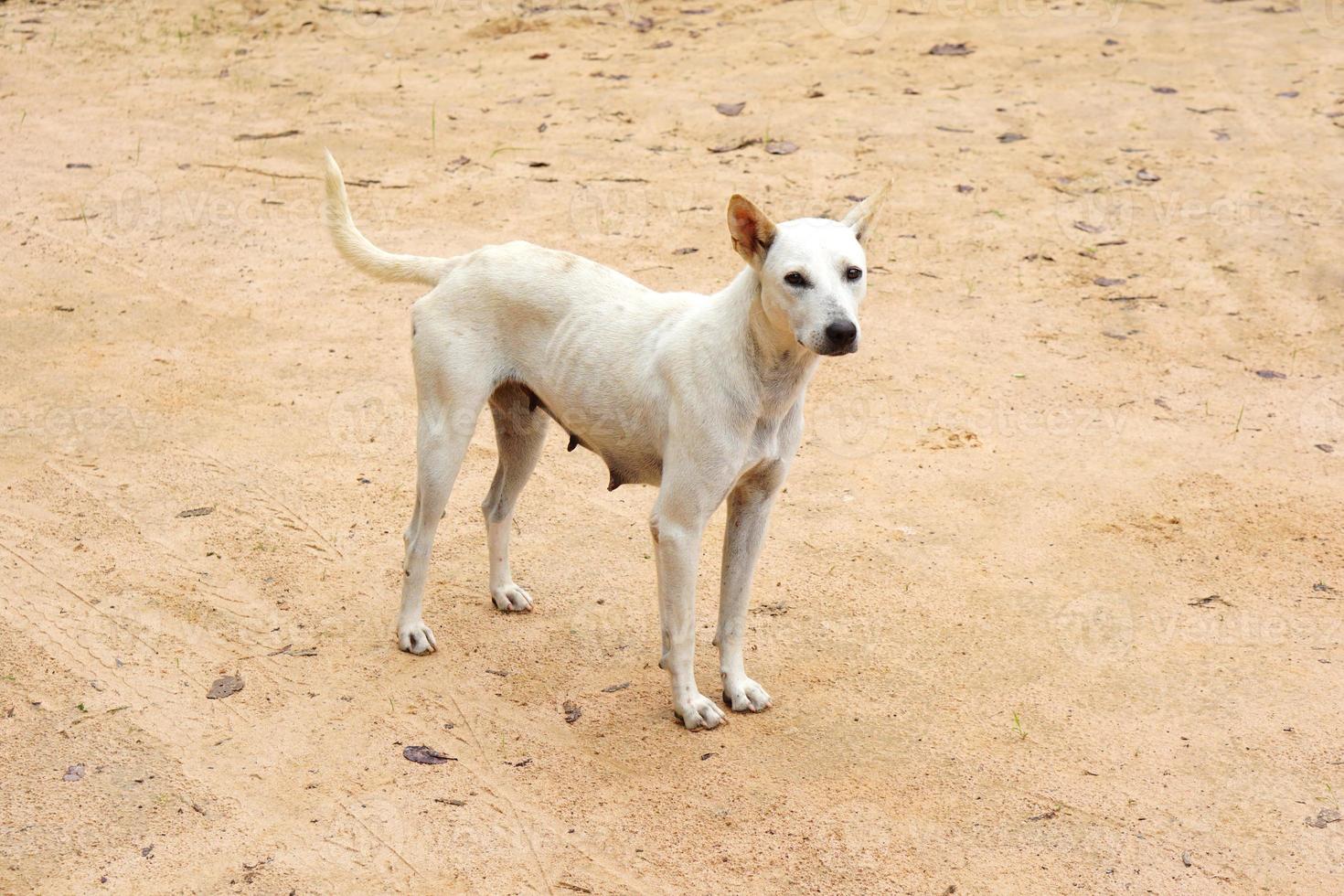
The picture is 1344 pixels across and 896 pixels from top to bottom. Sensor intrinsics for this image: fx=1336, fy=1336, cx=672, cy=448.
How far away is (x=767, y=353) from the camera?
448 centimetres

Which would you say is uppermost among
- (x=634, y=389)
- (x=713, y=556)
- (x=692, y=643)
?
(x=634, y=389)

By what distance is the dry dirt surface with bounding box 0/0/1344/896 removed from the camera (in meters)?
4.37

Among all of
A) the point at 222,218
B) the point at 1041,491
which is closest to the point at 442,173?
the point at 222,218

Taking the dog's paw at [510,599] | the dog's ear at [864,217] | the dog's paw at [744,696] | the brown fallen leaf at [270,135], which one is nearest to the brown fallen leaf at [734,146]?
the brown fallen leaf at [270,135]

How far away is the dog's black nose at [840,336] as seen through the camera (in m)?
4.11

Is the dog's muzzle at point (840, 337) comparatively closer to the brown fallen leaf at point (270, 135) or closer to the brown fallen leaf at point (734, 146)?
the brown fallen leaf at point (734, 146)

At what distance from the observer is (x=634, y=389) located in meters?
4.74

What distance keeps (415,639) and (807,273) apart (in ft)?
7.39

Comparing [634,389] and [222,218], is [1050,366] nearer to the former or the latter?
[634,389]

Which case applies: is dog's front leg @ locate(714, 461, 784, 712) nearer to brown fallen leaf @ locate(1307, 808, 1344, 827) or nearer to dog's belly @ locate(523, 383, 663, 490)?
dog's belly @ locate(523, 383, 663, 490)

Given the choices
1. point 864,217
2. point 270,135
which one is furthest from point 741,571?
point 270,135

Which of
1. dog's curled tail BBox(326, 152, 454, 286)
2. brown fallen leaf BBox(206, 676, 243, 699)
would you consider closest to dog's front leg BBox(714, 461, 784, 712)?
dog's curled tail BBox(326, 152, 454, 286)

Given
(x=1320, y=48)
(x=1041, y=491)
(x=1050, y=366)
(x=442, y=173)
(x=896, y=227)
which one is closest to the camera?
(x=1041, y=491)

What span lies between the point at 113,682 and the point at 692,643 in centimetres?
215
